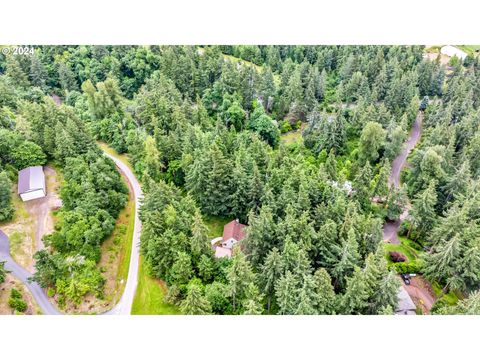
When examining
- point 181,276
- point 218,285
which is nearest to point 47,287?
point 181,276

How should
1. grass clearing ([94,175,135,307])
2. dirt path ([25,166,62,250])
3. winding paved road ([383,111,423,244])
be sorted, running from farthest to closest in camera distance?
winding paved road ([383,111,423,244])
dirt path ([25,166,62,250])
grass clearing ([94,175,135,307])

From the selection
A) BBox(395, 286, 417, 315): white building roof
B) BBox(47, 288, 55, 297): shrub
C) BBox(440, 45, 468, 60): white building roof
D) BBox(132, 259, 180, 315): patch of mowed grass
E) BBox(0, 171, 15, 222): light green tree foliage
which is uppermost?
BBox(440, 45, 468, 60): white building roof

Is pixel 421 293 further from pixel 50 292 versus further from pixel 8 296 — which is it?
pixel 8 296

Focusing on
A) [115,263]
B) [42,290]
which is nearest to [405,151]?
[115,263]

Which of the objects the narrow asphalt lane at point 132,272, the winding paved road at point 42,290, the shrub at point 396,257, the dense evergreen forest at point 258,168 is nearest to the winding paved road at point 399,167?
the dense evergreen forest at point 258,168

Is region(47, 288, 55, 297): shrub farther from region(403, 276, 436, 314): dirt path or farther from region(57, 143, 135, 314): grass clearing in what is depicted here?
region(403, 276, 436, 314): dirt path

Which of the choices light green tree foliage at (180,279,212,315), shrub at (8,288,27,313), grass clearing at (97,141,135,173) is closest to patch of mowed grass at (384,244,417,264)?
light green tree foliage at (180,279,212,315)
